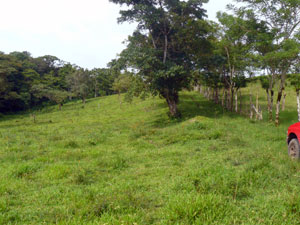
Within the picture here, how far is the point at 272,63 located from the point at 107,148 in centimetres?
1355

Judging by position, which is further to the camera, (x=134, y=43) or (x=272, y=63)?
(x=134, y=43)

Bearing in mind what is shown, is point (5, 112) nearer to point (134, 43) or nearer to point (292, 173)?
point (134, 43)

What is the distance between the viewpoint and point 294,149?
26.3 ft

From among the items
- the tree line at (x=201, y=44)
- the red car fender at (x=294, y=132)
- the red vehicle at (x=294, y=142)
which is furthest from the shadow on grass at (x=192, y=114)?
the red vehicle at (x=294, y=142)

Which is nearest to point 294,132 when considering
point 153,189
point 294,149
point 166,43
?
point 294,149

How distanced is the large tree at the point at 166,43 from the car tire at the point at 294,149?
12.2m

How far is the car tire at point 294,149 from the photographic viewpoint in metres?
7.63

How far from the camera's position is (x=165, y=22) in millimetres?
21672

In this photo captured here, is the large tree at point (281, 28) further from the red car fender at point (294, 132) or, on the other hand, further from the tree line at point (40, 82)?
the tree line at point (40, 82)

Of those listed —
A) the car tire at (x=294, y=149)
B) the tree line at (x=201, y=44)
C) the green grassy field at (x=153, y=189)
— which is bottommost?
the green grassy field at (x=153, y=189)

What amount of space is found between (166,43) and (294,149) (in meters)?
16.2

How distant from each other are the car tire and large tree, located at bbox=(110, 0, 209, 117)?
12159 mm

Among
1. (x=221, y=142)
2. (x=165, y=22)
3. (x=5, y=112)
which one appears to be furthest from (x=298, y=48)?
(x=5, y=112)

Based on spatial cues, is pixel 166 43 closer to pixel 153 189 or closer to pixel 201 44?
pixel 201 44
